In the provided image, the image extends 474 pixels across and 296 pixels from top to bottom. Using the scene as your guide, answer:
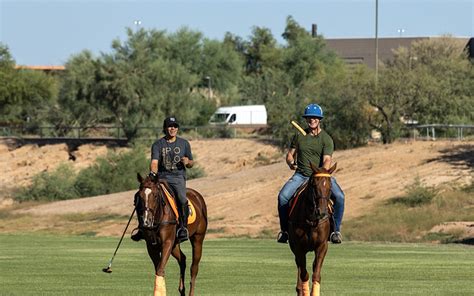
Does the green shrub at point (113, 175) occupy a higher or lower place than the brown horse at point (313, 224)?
lower

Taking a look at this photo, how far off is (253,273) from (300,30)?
477 ft

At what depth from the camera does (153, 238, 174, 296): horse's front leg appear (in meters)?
Answer: 21.1

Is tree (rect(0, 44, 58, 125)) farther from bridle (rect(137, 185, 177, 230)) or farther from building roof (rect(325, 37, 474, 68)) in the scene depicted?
bridle (rect(137, 185, 177, 230))

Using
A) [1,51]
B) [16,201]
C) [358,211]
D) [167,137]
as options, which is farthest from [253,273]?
[1,51]

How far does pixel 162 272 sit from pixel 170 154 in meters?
2.15

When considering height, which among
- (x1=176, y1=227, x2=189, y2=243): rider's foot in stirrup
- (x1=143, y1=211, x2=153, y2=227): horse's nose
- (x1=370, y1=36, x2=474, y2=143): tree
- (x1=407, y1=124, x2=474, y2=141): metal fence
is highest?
(x1=143, y1=211, x2=153, y2=227): horse's nose

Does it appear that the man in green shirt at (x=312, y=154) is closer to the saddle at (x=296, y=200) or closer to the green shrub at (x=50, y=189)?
the saddle at (x=296, y=200)

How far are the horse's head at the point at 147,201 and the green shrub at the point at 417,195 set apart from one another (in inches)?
1525

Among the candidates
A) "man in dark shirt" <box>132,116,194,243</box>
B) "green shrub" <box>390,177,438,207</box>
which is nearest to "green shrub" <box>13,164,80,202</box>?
"green shrub" <box>390,177,438,207</box>

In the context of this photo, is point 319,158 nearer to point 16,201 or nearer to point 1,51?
point 16,201

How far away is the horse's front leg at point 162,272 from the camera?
832 inches

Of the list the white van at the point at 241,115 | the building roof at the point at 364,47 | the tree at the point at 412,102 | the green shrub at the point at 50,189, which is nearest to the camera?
the tree at the point at 412,102

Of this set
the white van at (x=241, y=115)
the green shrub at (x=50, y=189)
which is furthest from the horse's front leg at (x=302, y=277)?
the white van at (x=241, y=115)

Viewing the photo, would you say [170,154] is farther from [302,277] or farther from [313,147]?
[302,277]
